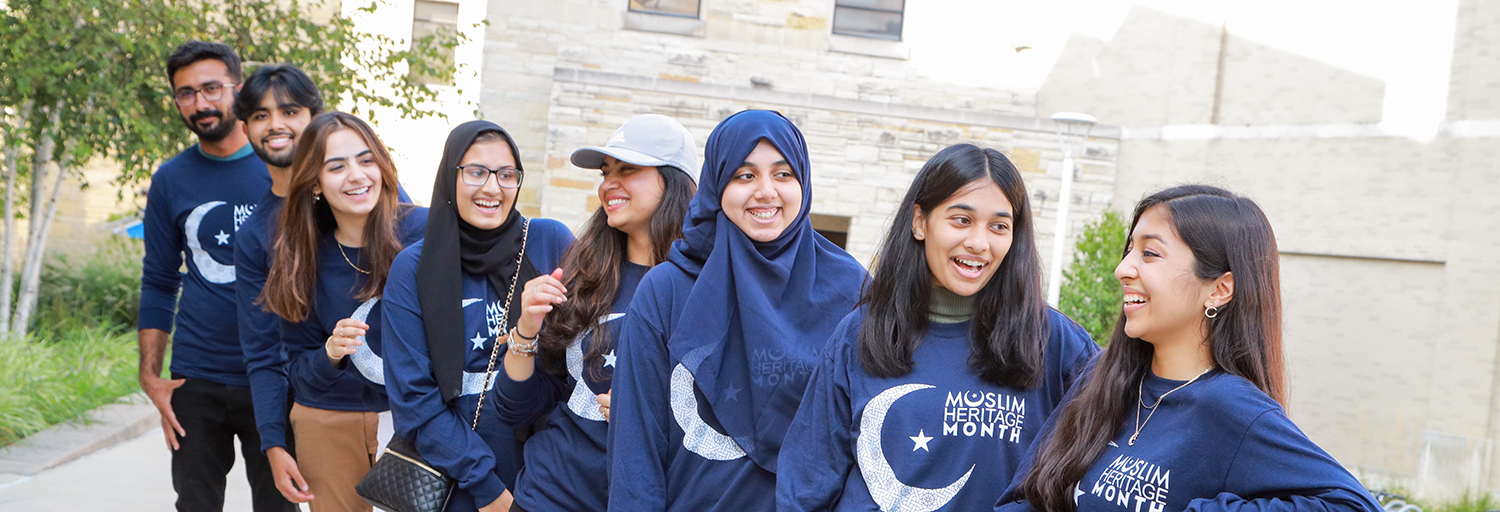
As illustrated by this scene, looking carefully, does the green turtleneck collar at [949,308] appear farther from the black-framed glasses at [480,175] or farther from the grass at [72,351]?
the grass at [72,351]

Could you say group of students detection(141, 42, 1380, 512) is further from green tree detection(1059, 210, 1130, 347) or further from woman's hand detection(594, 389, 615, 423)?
green tree detection(1059, 210, 1130, 347)

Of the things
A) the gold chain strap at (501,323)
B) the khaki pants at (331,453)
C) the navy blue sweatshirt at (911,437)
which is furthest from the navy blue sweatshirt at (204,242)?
the navy blue sweatshirt at (911,437)

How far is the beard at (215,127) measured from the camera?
4.23m

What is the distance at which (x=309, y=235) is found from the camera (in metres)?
3.48

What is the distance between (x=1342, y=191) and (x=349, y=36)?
12382 mm

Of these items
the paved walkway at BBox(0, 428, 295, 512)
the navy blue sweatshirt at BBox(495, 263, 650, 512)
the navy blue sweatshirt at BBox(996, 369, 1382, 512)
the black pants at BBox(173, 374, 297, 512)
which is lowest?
the paved walkway at BBox(0, 428, 295, 512)

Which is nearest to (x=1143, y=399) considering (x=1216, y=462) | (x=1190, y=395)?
(x=1190, y=395)

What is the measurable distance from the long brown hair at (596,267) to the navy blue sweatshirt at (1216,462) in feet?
4.18

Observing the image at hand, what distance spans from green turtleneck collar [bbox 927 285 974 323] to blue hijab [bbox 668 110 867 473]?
0.26m

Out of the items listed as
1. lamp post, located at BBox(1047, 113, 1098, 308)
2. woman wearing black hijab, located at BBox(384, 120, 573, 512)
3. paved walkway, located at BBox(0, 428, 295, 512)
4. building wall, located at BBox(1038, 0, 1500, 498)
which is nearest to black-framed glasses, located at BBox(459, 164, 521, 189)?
woman wearing black hijab, located at BBox(384, 120, 573, 512)

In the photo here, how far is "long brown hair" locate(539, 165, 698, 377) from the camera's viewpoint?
279cm

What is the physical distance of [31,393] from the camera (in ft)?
24.1

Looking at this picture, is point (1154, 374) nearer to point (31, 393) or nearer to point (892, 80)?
point (31, 393)

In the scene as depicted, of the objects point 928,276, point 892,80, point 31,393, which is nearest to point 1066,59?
point 892,80
